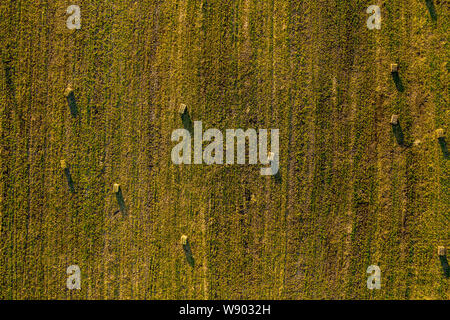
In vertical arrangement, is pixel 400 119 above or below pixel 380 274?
above

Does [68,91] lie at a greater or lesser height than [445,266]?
greater

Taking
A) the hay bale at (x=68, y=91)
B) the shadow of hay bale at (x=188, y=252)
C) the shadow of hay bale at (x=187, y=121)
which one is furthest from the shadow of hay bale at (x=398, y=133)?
the hay bale at (x=68, y=91)

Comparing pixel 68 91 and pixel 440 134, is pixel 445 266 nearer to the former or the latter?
pixel 440 134

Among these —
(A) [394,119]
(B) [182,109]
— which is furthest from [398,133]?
(B) [182,109]

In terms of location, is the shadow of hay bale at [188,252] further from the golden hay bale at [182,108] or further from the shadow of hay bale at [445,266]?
the shadow of hay bale at [445,266]

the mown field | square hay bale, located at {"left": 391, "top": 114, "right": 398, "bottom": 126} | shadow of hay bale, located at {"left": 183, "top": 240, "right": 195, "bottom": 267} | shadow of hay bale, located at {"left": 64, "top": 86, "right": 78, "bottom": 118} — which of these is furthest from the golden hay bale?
square hay bale, located at {"left": 391, "top": 114, "right": 398, "bottom": 126}
